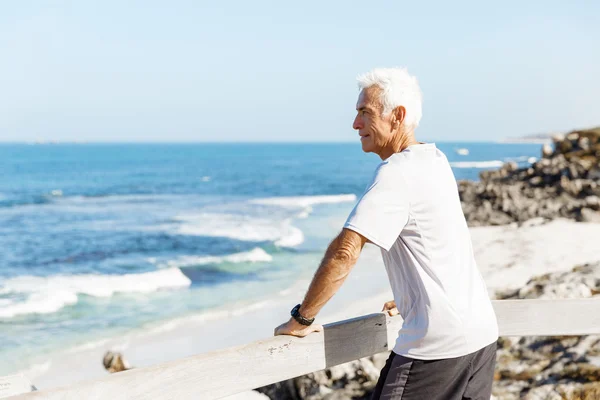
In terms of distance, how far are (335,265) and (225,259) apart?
18056mm

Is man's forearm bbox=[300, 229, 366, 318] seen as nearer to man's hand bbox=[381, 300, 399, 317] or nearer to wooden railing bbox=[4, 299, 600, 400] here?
wooden railing bbox=[4, 299, 600, 400]

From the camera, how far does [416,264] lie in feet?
7.18

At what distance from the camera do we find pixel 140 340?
1155cm

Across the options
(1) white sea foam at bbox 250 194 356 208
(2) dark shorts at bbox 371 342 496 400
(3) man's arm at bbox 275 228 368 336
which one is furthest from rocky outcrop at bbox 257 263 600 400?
(1) white sea foam at bbox 250 194 356 208

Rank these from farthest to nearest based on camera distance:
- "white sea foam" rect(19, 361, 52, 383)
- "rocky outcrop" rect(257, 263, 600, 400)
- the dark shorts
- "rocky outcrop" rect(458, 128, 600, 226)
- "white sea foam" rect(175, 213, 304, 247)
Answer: "white sea foam" rect(175, 213, 304, 247)
"rocky outcrop" rect(458, 128, 600, 226)
"white sea foam" rect(19, 361, 52, 383)
"rocky outcrop" rect(257, 263, 600, 400)
the dark shorts

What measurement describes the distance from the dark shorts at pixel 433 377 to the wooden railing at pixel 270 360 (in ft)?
0.87

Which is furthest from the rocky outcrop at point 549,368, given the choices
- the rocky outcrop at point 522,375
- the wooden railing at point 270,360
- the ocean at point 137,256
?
the ocean at point 137,256

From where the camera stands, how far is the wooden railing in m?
2.03

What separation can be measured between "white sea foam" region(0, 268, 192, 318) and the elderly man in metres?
13.2

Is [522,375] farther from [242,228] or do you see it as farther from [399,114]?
[242,228]

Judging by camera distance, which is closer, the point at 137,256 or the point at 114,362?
the point at 114,362

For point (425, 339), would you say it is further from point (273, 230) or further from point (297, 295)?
point (273, 230)

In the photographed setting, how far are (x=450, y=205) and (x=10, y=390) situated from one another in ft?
4.93

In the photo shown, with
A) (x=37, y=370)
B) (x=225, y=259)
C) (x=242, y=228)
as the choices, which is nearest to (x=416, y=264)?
(x=37, y=370)
